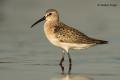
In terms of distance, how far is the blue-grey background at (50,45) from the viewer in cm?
1317

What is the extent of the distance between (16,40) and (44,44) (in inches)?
35.5

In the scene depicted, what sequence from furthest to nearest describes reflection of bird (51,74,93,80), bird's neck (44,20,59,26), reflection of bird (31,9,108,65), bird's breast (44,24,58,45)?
bird's neck (44,20,59,26)
bird's breast (44,24,58,45)
reflection of bird (31,9,108,65)
reflection of bird (51,74,93,80)

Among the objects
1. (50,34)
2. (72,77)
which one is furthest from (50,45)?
(72,77)

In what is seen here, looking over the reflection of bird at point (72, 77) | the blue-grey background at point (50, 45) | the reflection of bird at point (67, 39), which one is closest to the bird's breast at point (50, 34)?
the reflection of bird at point (67, 39)

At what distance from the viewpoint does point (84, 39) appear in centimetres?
1457

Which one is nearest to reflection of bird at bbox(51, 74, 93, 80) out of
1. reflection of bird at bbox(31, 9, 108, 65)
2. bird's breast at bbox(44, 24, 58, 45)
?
reflection of bird at bbox(31, 9, 108, 65)

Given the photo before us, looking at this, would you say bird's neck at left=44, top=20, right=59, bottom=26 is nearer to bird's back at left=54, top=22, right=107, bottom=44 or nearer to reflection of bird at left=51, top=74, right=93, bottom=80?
bird's back at left=54, top=22, right=107, bottom=44

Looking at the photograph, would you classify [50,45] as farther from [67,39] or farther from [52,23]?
[67,39]

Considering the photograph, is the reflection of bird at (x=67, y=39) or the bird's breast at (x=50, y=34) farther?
the bird's breast at (x=50, y=34)

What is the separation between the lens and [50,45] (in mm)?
16531

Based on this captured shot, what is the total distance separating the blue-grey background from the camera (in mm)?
13172

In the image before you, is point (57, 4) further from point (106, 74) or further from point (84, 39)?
point (106, 74)

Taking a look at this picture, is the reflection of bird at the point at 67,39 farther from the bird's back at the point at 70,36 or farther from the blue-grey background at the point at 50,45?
the blue-grey background at the point at 50,45

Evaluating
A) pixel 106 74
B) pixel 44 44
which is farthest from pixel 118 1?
pixel 106 74
